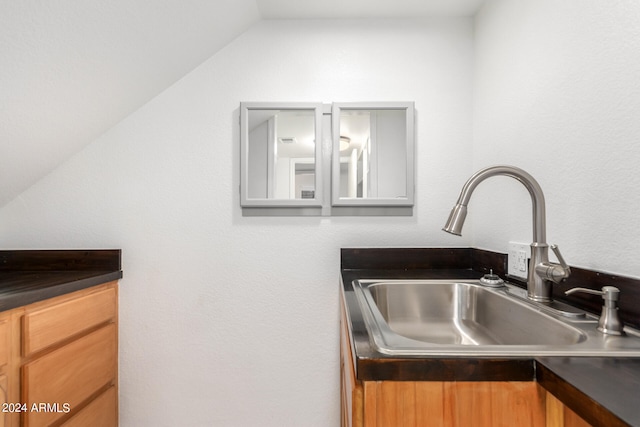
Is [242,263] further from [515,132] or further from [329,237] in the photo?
[515,132]

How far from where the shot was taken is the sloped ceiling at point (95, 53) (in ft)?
3.20

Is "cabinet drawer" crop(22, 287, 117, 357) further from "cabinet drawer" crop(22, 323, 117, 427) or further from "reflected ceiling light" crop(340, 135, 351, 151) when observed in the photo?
"reflected ceiling light" crop(340, 135, 351, 151)

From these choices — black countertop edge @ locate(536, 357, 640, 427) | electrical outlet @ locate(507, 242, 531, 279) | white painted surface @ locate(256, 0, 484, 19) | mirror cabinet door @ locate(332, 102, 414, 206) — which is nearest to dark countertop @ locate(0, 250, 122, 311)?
mirror cabinet door @ locate(332, 102, 414, 206)

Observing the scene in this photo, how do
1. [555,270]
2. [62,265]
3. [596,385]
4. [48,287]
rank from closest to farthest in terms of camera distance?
[596,385] < [555,270] < [48,287] < [62,265]

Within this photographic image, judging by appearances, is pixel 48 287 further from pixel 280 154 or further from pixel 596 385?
pixel 596 385

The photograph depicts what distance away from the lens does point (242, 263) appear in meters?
1.52

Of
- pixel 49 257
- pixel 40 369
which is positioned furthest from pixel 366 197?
pixel 49 257

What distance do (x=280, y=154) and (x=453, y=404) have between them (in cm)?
122

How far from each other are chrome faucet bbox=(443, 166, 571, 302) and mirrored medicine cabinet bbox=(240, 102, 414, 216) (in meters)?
0.62

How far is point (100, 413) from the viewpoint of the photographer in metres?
1.37

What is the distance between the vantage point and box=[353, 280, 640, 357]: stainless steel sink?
58cm

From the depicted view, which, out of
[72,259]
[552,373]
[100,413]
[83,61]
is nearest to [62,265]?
[72,259]

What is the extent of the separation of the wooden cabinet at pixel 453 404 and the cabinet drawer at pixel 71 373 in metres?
1.18

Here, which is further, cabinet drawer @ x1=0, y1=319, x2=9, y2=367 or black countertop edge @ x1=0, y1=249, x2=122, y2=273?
black countertop edge @ x1=0, y1=249, x2=122, y2=273
